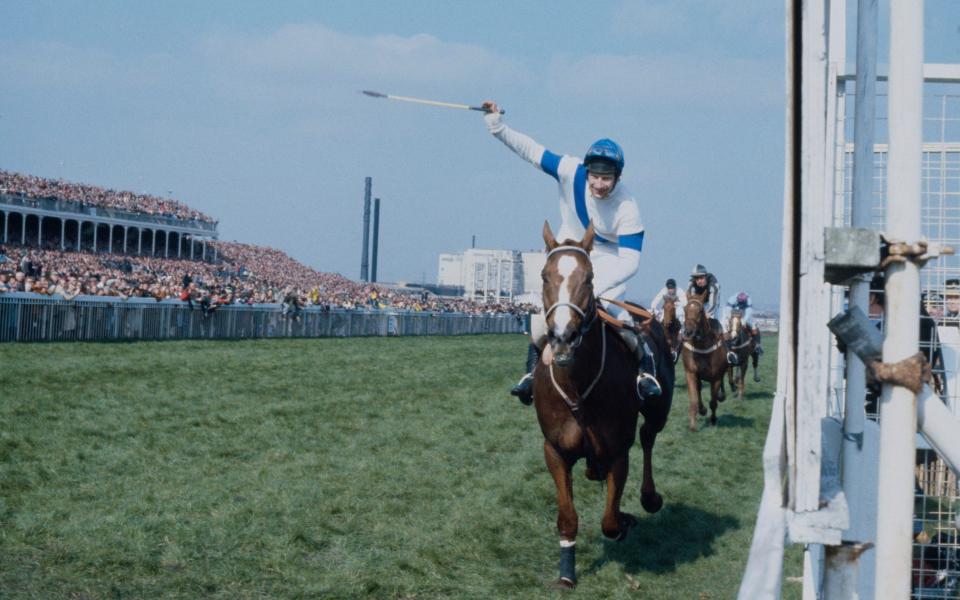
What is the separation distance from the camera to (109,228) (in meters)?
67.3

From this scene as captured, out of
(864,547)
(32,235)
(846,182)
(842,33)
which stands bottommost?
(864,547)

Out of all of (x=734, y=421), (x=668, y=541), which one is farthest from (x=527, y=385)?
(x=734, y=421)

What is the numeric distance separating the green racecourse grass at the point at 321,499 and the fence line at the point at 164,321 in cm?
660

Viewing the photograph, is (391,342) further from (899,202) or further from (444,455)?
(899,202)

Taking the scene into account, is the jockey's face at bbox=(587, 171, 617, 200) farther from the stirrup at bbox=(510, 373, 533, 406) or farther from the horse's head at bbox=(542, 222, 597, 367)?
the stirrup at bbox=(510, 373, 533, 406)

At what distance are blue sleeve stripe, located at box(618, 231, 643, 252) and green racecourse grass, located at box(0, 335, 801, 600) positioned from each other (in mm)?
2053

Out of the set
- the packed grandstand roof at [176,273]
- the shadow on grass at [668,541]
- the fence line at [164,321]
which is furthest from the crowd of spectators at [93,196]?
the shadow on grass at [668,541]

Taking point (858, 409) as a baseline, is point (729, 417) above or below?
below

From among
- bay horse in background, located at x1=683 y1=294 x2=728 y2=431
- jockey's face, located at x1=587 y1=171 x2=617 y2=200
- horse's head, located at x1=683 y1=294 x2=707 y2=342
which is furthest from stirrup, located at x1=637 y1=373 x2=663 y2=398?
horse's head, located at x1=683 y1=294 x2=707 y2=342

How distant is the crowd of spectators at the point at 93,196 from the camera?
192ft

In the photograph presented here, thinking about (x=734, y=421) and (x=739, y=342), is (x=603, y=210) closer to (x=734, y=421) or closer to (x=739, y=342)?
(x=734, y=421)

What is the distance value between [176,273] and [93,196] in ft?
53.2

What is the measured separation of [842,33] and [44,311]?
20.8m

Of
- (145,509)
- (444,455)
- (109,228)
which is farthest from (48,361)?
(109,228)
